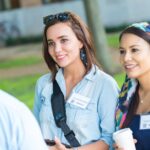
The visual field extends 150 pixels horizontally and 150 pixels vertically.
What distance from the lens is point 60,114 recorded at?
3156 millimetres

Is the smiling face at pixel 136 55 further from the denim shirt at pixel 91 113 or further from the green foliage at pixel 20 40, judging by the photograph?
the green foliage at pixel 20 40

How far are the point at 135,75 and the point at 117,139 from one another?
0.47 metres

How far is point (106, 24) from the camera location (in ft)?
84.2

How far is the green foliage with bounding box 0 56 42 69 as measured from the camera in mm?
16703

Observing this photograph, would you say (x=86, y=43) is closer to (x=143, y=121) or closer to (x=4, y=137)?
(x=143, y=121)

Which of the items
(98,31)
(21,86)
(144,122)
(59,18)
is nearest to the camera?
(144,122)

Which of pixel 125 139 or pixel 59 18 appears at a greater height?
pixel 59 18

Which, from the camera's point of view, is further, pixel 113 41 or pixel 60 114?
pixel 113 41

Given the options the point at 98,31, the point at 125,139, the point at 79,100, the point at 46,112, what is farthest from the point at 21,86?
the point at 125,139

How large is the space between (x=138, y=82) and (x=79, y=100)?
371 millimetres

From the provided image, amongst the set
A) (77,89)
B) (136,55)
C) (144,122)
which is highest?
(136,55)

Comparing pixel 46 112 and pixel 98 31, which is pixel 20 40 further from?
pixel 46 112

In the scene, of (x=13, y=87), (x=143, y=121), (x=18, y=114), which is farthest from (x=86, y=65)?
(x=13, y=87)

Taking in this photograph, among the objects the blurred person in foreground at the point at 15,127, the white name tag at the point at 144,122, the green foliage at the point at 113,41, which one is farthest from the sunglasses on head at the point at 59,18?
the green foliage at the point at 113,41
